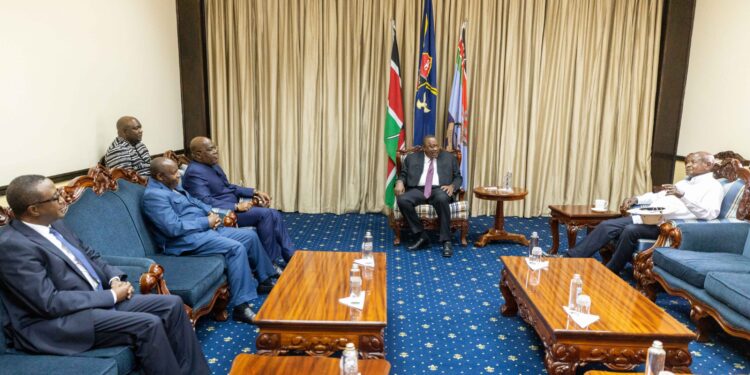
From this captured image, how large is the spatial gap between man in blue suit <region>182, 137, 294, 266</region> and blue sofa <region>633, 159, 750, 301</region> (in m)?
2.76

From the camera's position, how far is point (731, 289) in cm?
264

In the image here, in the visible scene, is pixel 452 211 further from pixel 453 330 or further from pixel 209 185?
pixel 209 185

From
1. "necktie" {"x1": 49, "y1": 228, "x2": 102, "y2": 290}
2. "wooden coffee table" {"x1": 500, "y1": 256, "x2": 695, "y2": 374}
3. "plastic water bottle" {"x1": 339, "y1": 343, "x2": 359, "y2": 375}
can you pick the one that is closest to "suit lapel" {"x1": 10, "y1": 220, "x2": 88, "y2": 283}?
"necktie" {"x1": 49, "y1": 228, "x2": 102, "y2": 290}

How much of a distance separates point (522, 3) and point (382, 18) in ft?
5.54

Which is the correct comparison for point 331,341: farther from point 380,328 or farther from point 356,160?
point 356,160

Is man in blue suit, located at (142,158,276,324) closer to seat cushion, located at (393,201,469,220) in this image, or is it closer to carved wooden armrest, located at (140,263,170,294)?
carved wooden armrest, located at (140,263,170,294)

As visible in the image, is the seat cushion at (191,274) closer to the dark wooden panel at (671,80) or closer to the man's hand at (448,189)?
the man's hand at (448,189)

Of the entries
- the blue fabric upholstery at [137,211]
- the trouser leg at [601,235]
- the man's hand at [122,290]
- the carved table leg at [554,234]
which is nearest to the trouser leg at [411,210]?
the carved table leg at [554,234]

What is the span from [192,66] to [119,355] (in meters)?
4.10

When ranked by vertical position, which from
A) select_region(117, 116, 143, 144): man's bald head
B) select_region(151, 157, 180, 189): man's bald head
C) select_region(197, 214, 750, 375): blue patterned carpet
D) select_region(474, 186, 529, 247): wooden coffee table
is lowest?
select_region(197, 214, 750, 375): blue patterned carpet

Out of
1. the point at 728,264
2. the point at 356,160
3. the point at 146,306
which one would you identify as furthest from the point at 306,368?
the point at 356,160

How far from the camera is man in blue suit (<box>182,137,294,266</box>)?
3.85 meters

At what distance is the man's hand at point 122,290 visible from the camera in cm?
214

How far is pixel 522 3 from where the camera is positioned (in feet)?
18.2
